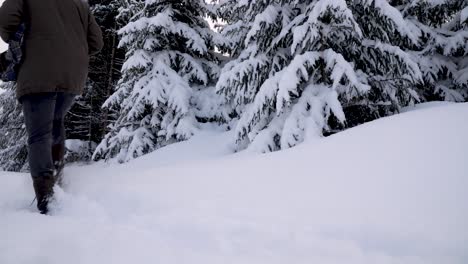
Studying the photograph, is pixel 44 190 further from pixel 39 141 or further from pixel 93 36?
pixel 93 36

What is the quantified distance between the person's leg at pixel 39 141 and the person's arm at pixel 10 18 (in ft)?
1.56

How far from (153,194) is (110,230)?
2.37 ft

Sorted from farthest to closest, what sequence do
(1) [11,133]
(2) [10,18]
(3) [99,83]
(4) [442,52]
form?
(1) [11,133] → (3) [99,83] → (4) [442,52] → (2) [10,18]

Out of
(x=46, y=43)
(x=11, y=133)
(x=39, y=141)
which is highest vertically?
(x=46, y=43)

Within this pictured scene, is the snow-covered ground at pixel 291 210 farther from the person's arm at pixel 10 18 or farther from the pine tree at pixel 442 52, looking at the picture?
the pine tree at pixel 442 52

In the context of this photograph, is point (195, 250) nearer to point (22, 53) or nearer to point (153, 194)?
point (153, 194)

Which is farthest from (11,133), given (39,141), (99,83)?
(39,141)

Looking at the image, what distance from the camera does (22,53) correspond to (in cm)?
268

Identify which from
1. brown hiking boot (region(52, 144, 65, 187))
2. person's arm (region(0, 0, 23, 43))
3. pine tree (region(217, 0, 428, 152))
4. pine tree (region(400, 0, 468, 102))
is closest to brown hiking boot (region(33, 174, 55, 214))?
brown hiking boot (region(52, 144, 65, 187))

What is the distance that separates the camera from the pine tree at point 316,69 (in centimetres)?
534

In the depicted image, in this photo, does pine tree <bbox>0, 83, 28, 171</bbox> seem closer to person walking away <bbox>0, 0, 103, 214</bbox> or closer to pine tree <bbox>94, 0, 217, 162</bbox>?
pine tree <bbox>94, 0, 217, 162</bbox>

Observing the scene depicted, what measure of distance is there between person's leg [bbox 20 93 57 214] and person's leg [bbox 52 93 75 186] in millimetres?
262

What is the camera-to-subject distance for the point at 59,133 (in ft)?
10.3

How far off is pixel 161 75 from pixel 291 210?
7.35m
